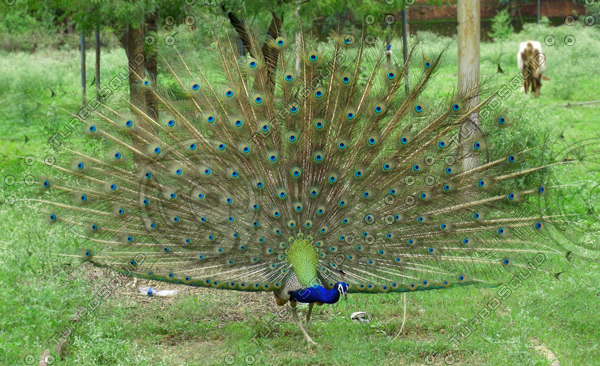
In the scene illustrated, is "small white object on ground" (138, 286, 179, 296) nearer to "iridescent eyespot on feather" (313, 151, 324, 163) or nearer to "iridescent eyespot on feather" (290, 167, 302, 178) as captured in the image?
"iridescent eyespot on feather" (290, 167, 302, 178)

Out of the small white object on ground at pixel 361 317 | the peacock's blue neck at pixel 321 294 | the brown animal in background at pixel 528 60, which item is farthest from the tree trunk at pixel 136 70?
the brown animal in background at pixel 528 60

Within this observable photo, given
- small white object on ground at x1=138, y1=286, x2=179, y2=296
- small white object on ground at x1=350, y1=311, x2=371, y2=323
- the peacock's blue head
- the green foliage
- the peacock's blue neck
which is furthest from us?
the green foliage

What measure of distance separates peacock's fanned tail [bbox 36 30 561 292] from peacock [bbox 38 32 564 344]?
0.04ft

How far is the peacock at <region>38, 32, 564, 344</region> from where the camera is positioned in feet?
21.5

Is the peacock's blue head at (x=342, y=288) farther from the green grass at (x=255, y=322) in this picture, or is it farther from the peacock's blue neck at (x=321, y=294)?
the green grass at (x=255, y=322)

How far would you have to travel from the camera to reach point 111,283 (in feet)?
26.8

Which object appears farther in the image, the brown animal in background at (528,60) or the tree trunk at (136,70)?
the brown animal in background at (528,60)

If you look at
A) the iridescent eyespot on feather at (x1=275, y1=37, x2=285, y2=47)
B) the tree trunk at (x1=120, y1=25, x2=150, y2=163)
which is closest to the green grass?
the tree trunk at (x1=120, y1=25, x2=150, y2=163)

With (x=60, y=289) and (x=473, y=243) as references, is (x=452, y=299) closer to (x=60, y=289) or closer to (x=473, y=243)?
(x=473, y=243)

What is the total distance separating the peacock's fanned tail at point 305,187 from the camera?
21.5ft

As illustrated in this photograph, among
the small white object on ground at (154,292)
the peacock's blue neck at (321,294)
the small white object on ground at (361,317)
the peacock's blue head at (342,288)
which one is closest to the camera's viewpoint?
the peacock's blue head at (342,288)

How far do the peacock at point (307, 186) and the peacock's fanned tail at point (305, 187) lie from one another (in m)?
0.01

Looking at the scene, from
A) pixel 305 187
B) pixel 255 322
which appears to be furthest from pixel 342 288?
pixel 255 322

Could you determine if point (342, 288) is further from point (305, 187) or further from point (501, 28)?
point (501, 28)
